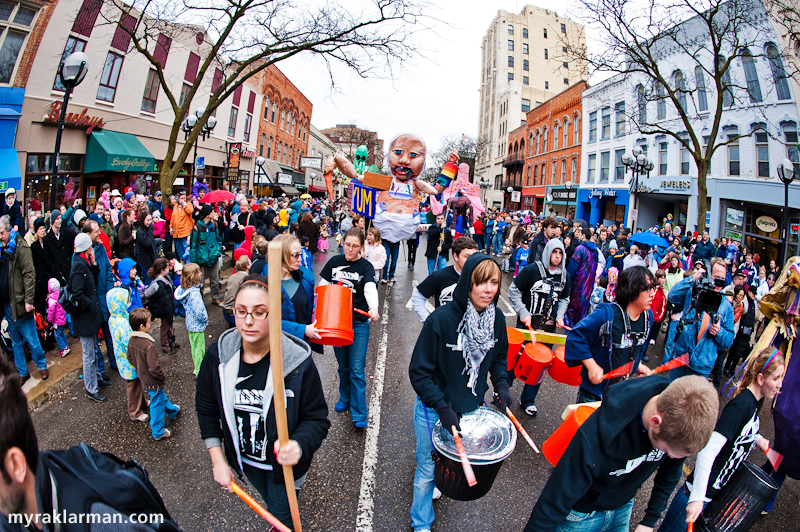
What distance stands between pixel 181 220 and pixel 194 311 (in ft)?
Result: 17.5

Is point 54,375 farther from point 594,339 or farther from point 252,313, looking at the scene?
point 594,339

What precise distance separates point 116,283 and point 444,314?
4.51 m

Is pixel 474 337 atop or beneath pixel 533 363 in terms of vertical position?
atop

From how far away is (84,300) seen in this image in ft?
15.2

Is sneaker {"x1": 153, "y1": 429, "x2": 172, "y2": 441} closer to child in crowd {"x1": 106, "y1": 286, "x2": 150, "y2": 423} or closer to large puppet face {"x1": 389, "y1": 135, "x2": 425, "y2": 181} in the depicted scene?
child in crowd {"x1": 106, "y1": 286, "x2": 150, "y2": 423}

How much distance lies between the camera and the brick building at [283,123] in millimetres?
30906

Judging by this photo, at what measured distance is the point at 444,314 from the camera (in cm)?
266

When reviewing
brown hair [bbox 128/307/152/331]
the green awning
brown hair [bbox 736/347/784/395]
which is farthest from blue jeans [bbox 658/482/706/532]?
the green awning

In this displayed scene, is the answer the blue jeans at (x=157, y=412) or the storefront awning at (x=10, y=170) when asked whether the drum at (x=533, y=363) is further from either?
the storefront awning at (x=10, y=170)

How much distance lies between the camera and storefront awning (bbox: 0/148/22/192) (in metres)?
11.6

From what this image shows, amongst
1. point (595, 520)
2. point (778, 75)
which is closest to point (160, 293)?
point (595, 520)

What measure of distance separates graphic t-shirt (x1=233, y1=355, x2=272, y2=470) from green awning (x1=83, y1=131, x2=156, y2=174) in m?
16.7

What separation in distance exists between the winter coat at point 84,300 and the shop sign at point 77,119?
1170 cm

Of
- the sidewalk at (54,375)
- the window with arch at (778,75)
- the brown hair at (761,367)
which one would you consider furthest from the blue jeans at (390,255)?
the window with arch at (778,75)
